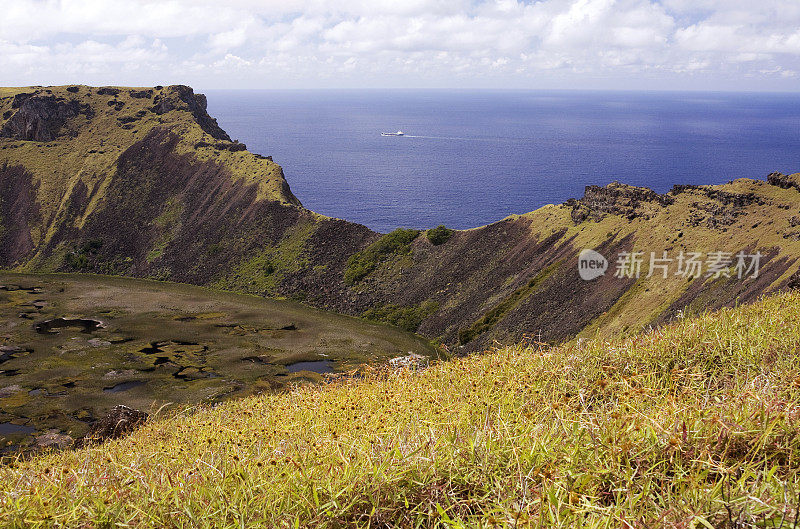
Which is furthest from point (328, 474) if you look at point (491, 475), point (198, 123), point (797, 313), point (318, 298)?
point (198, 123)

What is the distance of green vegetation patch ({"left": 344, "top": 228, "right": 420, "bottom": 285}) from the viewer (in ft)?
330

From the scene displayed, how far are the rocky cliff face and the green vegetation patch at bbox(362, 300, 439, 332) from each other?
290mm

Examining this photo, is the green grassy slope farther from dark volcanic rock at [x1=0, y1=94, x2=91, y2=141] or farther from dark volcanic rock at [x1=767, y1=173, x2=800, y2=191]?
dark volcanic rock at [x1=0, y1=94, x2=91, y2=141]

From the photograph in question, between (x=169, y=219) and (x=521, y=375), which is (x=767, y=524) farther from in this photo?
(x=169, y=219)

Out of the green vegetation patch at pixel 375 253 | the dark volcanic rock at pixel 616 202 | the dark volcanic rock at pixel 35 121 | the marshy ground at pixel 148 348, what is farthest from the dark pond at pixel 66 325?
the dark volcanic rock at pixel 35 121

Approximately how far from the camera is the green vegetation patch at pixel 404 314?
86188mm

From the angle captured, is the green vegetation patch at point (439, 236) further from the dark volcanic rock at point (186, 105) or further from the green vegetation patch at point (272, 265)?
the dark volcanic rock at point (186, 105)

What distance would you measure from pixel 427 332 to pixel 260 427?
71.1 m

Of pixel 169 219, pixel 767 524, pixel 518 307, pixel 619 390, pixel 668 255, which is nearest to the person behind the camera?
pixel 767 524

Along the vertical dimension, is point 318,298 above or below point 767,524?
below

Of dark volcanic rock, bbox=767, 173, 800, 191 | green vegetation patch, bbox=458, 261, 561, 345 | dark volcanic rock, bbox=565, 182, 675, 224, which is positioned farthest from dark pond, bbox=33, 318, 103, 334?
dark volcanic rock, bbox=767, 173, 800, 191

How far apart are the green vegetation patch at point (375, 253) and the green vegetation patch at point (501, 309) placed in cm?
2876

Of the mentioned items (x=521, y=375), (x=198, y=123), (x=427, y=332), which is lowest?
(x=427, y=332)

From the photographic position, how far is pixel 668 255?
222 feet
